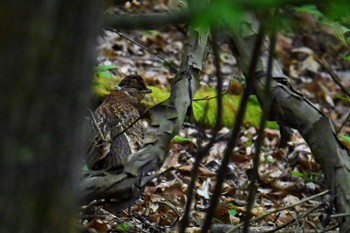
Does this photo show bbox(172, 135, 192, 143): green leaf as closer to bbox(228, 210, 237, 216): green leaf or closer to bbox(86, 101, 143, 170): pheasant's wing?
bbox(228, 210, 237, 216): green leaf

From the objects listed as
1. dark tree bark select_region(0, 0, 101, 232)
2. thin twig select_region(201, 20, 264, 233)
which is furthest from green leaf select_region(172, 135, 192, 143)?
dark tree bark select_region(0, 0, 101, 232)

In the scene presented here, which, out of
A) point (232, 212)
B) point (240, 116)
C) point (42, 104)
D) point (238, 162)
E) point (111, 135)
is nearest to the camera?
point (42, 104)

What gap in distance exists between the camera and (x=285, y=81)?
3990 mm

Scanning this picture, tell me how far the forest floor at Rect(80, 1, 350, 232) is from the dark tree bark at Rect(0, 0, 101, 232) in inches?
11.5

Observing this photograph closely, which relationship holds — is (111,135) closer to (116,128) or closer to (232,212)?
(116,128)

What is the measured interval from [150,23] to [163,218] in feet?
8.22

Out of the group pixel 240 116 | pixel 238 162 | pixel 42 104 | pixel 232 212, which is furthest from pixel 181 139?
pixel 42 104

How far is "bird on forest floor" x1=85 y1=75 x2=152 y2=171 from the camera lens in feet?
14.6

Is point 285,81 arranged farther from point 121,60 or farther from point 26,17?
point 121,60

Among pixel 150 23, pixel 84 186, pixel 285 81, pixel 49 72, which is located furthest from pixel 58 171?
pixel 285 81

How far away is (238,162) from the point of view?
6.79m

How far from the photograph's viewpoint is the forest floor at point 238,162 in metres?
4.39

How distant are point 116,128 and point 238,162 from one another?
2325mm

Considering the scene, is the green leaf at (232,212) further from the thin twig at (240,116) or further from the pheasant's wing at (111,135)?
the thin twig at (240,116)
